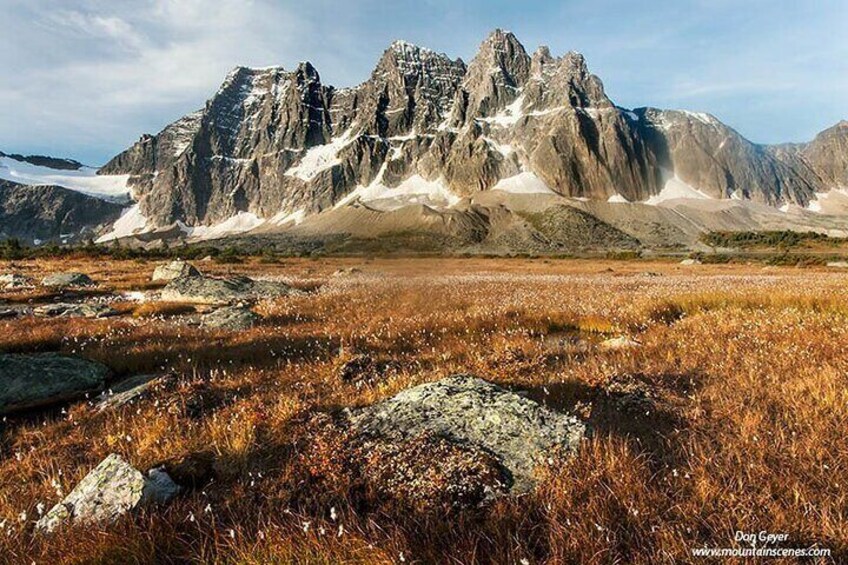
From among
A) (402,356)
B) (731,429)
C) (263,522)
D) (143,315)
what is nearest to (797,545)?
(731,429)

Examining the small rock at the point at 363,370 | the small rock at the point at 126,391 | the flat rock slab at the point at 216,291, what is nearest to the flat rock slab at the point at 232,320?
the small rock at the point at 126,391

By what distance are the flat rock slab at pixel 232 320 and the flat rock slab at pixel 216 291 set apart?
695 cm

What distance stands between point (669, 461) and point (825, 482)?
113 centimetres

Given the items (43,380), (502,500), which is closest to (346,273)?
(43,380)

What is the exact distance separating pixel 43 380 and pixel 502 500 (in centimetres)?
712

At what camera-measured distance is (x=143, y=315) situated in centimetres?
1670

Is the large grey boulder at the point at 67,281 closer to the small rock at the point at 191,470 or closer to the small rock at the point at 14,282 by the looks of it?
the small rock at the point at 14,282

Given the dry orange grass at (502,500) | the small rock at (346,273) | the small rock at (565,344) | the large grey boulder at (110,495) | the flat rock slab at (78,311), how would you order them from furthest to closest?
the small rock at (346,273) → the flat rock slab at (78,311) → the small rock at (565,344) → the large grey boulder at (110,495) → the dry orange grass at (502,500)

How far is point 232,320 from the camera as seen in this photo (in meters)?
14.0

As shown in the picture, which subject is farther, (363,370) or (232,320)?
(232,320)

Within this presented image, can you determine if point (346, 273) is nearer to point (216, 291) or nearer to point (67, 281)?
point (216, 291)

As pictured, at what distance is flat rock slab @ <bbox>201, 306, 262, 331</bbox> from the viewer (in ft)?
44.6

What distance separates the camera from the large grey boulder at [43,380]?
21.1 feet

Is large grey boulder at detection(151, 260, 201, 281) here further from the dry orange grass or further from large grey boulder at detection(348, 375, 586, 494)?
large grey boulder at detection(348, 375, 586, 494)
